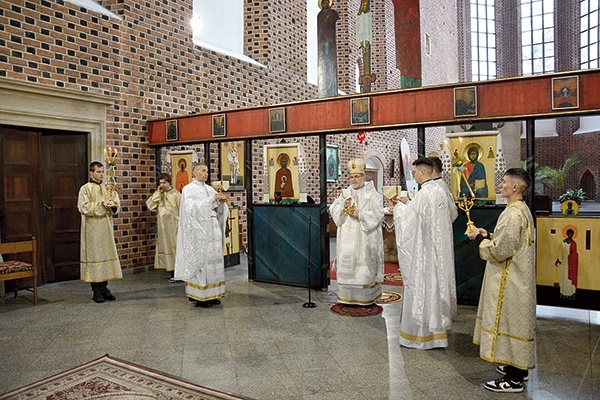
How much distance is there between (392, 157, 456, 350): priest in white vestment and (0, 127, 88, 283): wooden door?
554cm

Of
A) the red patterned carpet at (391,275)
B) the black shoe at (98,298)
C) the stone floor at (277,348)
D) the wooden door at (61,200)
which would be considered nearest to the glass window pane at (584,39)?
the red patterned carpet at (391,275)

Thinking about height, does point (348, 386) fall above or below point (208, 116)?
below

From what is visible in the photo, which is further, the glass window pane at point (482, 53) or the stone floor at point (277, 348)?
the glass window pane at point (482, 53)

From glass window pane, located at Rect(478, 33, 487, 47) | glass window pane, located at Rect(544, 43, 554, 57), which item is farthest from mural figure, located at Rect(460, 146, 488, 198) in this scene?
glass window pane, located at Rect(478, 33, 487, 47)

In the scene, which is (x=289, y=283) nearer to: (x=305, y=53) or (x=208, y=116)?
(x=208, y=116)

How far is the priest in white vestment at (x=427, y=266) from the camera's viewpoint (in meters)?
4.27

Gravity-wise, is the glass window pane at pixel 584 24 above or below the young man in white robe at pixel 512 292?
above

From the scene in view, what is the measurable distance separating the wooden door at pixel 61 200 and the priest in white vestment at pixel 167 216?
116 centimetres

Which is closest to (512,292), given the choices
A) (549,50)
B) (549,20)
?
(549,50)

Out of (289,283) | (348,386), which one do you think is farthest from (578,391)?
(289,283)

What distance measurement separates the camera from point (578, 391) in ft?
11.2

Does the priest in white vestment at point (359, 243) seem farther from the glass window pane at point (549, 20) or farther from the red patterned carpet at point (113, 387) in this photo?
the glass window pane at point (549, 20)

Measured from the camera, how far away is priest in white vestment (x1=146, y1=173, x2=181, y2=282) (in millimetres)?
7934

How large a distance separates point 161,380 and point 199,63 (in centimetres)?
732
